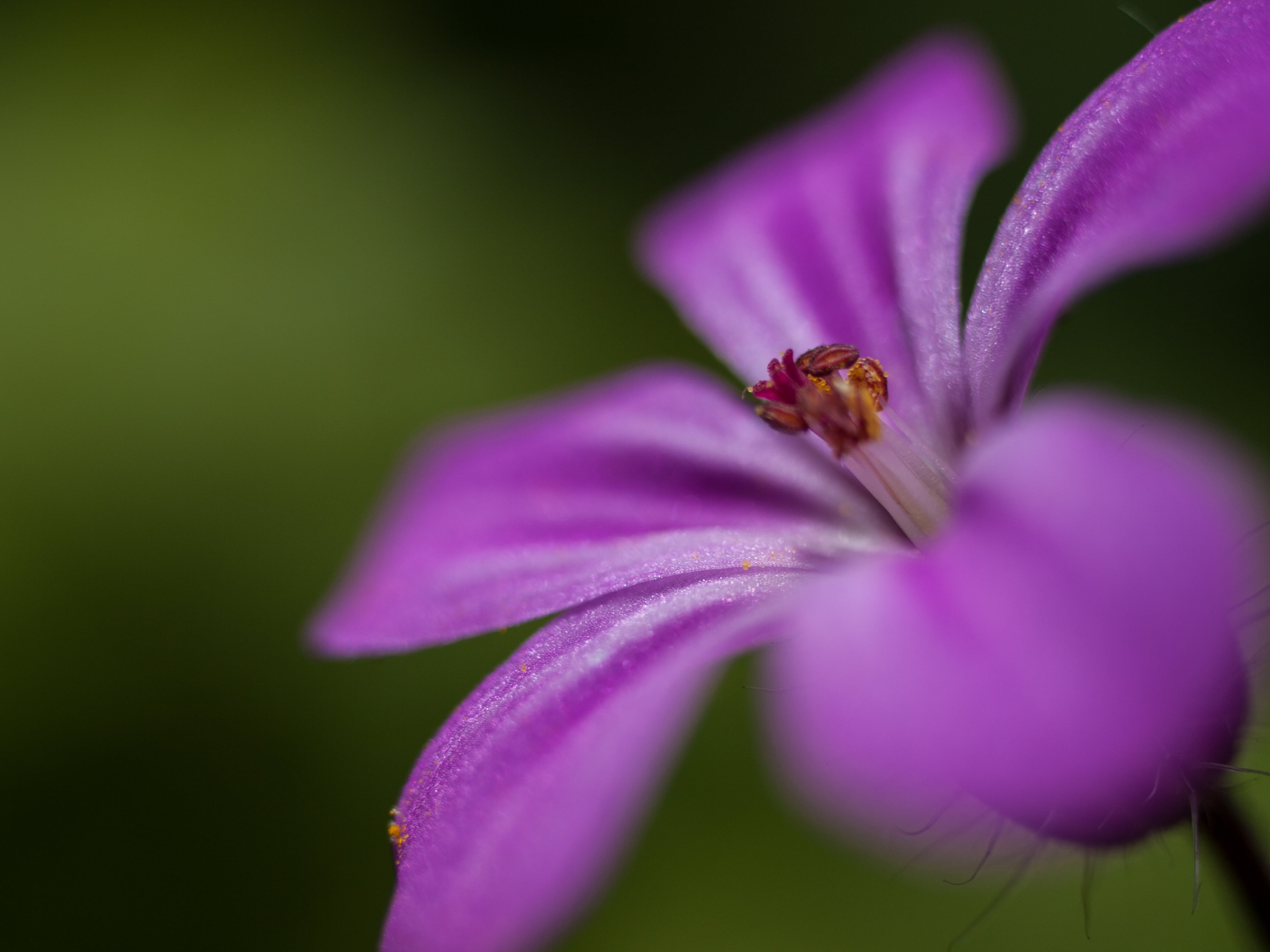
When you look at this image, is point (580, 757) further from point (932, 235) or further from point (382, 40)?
point (382, 40)

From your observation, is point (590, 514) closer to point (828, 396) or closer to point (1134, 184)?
point (828, 396)

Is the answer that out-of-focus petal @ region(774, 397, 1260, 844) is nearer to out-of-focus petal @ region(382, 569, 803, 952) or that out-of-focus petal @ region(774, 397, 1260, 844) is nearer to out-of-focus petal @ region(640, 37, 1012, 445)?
out-of-focus petal @ region(382, 569, 803, 952)

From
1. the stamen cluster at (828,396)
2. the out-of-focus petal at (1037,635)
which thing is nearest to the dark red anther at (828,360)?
the stamen cluster at (828,396)

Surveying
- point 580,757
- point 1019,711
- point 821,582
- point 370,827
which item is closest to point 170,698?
point 370,827

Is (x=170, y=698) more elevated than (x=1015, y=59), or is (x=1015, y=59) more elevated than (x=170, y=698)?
(x=170, y=698)

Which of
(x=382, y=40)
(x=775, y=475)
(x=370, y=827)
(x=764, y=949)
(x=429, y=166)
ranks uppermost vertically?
(x=382, y=40)

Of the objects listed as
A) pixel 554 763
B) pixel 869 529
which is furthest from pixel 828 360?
pixel 554 763
